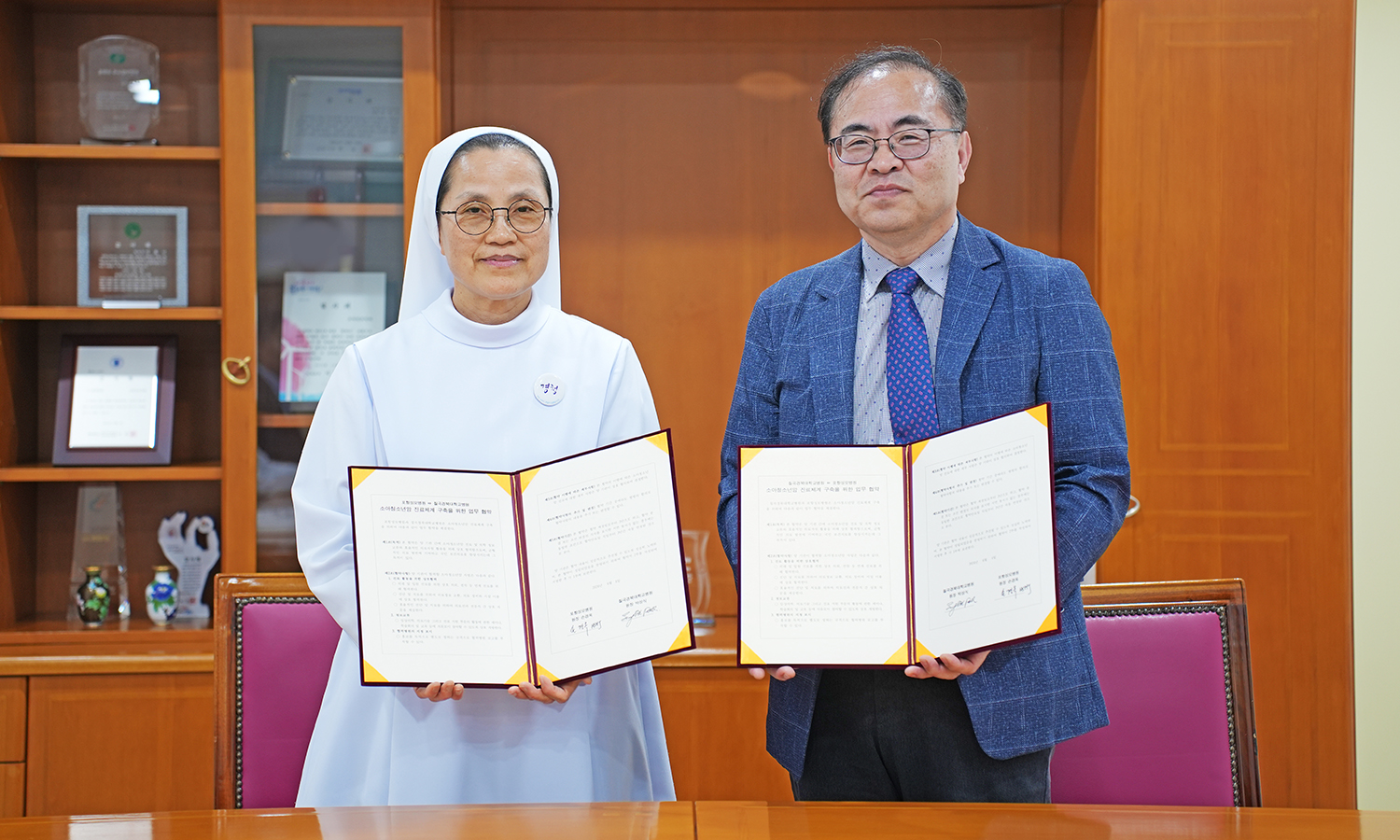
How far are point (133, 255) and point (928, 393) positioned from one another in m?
2.48

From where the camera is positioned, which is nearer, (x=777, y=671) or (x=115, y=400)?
(x=777, y=671)

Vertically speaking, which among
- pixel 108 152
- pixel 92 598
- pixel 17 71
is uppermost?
pixel 17 71

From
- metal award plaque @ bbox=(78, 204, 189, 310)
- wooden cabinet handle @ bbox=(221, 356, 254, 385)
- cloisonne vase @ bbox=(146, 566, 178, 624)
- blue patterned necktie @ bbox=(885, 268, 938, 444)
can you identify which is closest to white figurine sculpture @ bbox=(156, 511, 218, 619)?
cloisonne vase @ bbox=(146, 566, 178, 624)

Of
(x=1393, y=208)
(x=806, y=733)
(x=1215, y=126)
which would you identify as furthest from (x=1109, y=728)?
(x=1393, y=208)

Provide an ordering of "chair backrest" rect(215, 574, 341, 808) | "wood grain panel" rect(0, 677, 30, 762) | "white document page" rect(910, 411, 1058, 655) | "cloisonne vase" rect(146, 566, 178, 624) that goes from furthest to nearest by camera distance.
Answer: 1. "cloisonne vase" rect(146, 566, 178, 624)
2. "wood grain panel" rect(0, 677, 30, 762)
3. "chair backrest" rect(215, 574, 341, 808)
4. "white document page" rect(910, 411, 1058, 655)

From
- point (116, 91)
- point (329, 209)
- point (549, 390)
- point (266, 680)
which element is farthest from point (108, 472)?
point (549, 390)

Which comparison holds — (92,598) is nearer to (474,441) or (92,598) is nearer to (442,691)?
(474,441)

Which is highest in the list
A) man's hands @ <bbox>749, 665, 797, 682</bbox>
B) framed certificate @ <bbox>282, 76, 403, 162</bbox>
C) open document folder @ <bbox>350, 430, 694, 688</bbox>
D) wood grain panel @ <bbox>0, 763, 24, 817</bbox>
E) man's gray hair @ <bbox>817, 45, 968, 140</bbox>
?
framed certificate @ <bbox>282, 76, 403, 162</bbox>

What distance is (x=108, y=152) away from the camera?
2.79 m

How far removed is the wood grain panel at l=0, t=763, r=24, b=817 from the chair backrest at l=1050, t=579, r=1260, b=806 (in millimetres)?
2494

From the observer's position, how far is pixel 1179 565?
8.86 feet

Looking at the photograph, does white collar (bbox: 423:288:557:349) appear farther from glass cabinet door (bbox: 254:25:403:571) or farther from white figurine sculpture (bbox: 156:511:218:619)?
white figurine sculpture (bbox: 156:511:218:619)

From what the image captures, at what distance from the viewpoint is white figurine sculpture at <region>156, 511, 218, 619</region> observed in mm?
2914

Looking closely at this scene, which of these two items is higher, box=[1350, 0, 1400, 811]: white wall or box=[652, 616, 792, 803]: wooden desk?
box=[1350, 0, 1400, 811]: white wall
